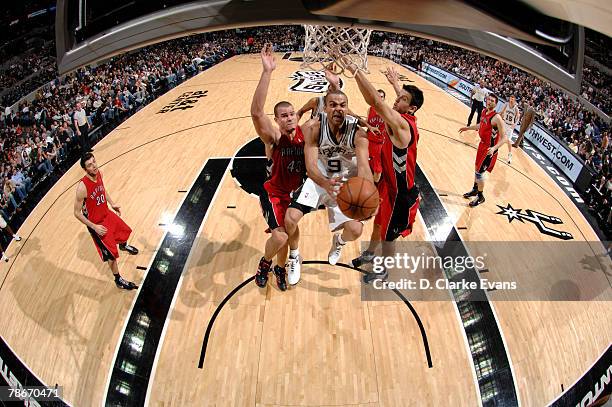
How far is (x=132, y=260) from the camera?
5.36m

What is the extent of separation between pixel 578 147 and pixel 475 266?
21.9 ft

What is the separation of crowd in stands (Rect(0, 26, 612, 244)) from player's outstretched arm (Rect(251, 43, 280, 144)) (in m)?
4.98

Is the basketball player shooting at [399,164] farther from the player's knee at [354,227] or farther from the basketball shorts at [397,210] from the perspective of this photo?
the player's knee at [354,227]

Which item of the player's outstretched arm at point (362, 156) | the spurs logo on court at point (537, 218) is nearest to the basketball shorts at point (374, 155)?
the player's outstretched arm at point (362, 156)

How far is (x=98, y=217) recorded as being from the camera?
4609 millimetres

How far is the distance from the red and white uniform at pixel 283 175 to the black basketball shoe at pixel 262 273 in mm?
675

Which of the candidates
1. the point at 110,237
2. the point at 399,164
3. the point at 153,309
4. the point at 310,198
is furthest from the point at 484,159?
the point at 110,237

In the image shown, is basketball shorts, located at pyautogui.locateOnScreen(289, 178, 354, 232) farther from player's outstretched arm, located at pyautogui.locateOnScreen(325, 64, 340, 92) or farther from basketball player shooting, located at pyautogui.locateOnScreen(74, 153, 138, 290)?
basketball player shooting, located at pyautogui.locateOnScreen(74, 153, 138, 290)

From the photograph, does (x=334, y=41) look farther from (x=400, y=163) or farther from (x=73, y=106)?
(x=73, y=106)

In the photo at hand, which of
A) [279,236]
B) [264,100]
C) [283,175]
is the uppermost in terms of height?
[264,100]

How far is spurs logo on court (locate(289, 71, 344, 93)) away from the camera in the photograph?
43.9ft

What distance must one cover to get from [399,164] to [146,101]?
11.1 metres

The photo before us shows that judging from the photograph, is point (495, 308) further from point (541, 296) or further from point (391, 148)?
point (391, 148)

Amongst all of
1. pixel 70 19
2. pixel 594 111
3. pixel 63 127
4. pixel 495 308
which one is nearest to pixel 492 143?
pixel 495 308
